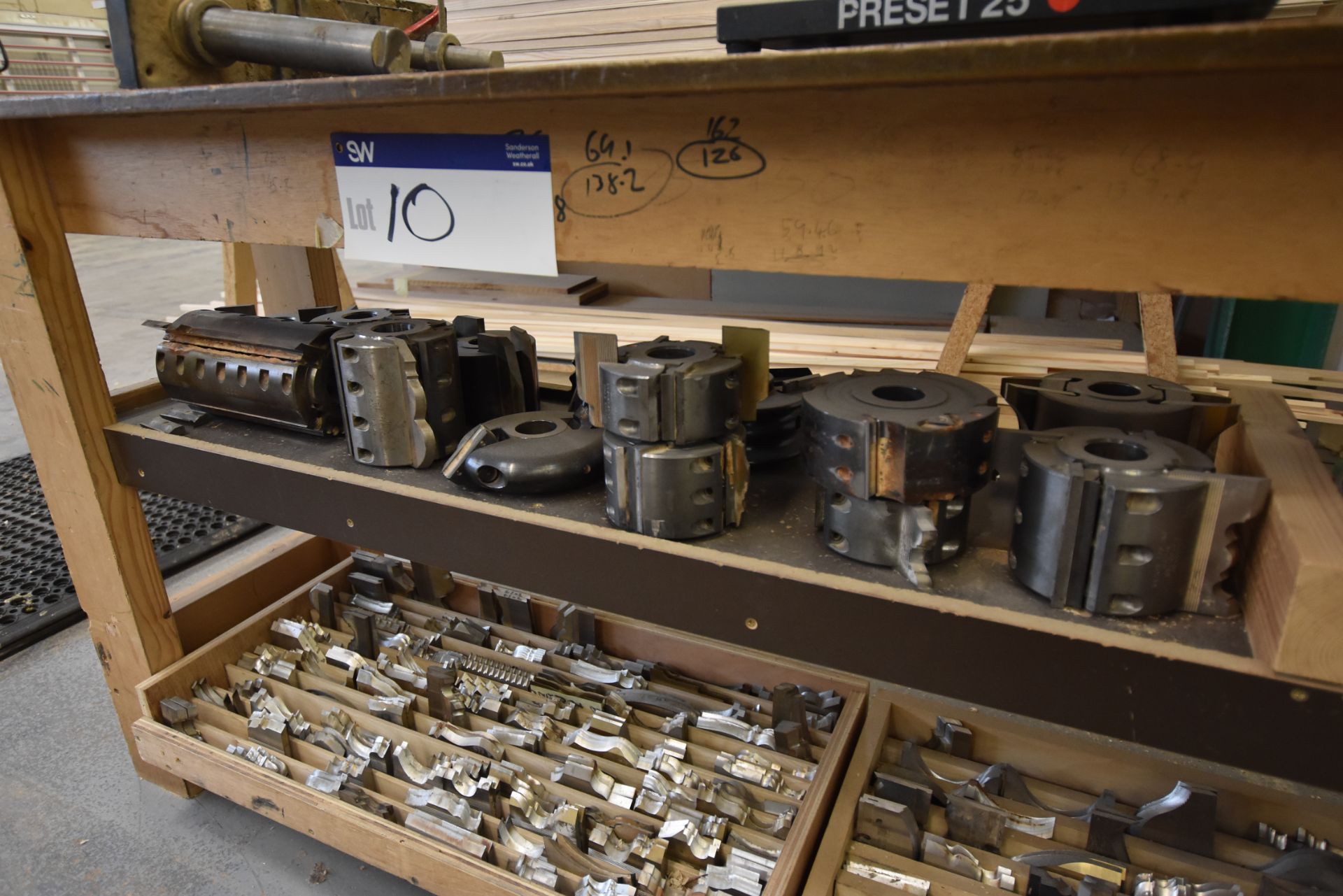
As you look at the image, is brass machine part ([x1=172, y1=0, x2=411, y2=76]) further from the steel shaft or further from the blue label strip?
the blue label strip

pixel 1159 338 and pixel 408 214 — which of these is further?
pixel 1159 338

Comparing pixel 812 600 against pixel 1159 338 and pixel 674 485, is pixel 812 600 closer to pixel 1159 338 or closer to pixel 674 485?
pixel 674 485

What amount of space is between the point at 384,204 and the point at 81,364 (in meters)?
0.67

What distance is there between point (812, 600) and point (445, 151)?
0.62 meters

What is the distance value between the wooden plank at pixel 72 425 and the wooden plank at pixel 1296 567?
1513mm

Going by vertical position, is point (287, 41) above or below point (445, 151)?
above

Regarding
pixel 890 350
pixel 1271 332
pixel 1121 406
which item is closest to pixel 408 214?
pixel 1121 406

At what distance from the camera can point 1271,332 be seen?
9.91 feet

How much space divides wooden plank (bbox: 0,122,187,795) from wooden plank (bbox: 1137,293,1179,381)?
2208mm

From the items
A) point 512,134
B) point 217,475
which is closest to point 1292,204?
point 512,134

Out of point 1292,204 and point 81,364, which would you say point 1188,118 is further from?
point 81,364

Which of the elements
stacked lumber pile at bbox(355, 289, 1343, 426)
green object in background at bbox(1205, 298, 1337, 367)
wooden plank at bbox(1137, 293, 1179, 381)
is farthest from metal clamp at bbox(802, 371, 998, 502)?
green object in background at bbox(1205, 298, 1337, 367)

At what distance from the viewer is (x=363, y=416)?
3.77ft

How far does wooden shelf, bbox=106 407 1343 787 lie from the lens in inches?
28.5
